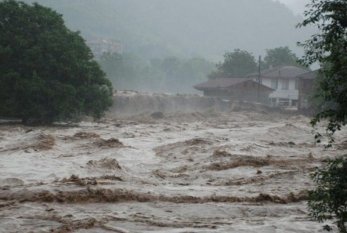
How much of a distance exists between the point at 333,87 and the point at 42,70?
2440 cm

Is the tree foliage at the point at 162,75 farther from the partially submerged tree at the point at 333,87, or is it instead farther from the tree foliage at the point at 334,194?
the tree foliage at the point at 334,194

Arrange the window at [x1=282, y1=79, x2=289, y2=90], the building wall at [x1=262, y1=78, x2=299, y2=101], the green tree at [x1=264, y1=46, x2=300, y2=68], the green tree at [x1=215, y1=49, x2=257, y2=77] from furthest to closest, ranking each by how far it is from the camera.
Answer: the green tree at [x1=264, y1=46, x2=300, y2=68] → the green tree at [x1=215, y1=49, x2=257, y2=77] → the window at [x1=282, y1=79, x2=289, y2=90] → the building wall at [x1=262, y1=78, x2=299, y2=101]

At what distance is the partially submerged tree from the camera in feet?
21.3

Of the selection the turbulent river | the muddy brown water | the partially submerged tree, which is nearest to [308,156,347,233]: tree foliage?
the partially submerged tree

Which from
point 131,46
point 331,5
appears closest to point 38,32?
point 331,5

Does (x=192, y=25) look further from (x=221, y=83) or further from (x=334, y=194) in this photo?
(x=334, y=194)

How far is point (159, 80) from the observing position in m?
96.9

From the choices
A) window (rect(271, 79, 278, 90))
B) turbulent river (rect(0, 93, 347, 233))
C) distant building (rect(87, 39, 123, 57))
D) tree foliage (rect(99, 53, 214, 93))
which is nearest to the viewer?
turbulent river (rect(0, 93, 347, 233))

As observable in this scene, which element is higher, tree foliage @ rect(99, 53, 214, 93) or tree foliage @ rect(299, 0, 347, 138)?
tree foliage @ rect(99, 53, 214, 93)

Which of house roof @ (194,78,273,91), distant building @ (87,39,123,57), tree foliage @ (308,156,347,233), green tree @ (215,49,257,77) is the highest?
distant building @ (87,39,123,57)

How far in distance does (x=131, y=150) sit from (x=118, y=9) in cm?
13994

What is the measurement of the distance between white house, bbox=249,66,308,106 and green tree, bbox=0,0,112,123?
33.1 meters

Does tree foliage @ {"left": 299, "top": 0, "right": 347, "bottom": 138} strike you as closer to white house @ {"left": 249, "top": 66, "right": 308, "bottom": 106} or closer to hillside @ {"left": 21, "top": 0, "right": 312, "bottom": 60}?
white house @ {"left": 249, "top": 66, "right": 308, "bottom": 106}

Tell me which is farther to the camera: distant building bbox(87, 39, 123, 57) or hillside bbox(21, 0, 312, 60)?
hillside bbox(21, 0, 312, 60)
